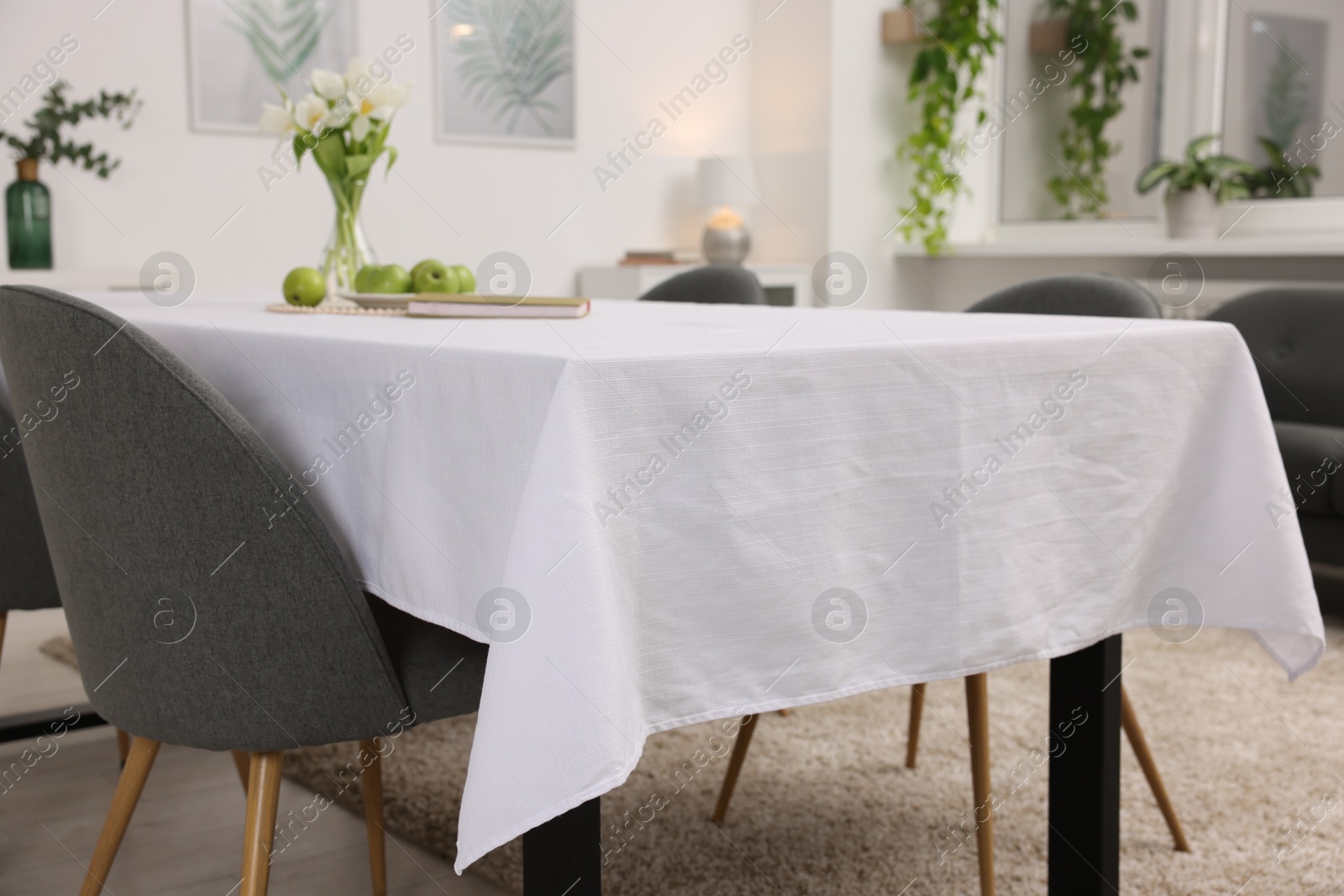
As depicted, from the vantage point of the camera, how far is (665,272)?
4.68 meters

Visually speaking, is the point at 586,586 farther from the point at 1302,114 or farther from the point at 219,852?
the point at 1302,114

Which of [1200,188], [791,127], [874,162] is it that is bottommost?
[1200,188]

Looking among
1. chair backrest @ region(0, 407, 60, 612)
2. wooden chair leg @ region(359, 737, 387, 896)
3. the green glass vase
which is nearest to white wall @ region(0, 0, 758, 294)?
the green glass vase

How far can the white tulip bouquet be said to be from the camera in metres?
2.00

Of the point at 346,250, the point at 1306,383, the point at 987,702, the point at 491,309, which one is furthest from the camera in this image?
the point at 1306,383

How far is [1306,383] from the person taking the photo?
3455 mm

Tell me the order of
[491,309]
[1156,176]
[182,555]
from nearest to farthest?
1. [182,555]
2. [491,309]
3. [1156,176]

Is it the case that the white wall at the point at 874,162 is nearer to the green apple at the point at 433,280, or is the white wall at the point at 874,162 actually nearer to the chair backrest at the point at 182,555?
the green apple at the point at 433,280

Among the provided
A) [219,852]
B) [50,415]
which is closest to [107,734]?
[219,852]

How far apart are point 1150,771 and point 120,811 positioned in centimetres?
132

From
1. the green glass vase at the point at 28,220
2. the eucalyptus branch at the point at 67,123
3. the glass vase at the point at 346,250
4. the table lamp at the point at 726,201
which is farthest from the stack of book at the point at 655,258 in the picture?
the glass vase at the point at 346,250

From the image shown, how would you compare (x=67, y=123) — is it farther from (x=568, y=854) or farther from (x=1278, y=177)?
(x=1278, y=177)

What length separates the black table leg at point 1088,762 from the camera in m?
1.37

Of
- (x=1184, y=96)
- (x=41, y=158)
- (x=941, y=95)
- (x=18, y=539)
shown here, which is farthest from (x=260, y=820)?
(x=941, y=95)
